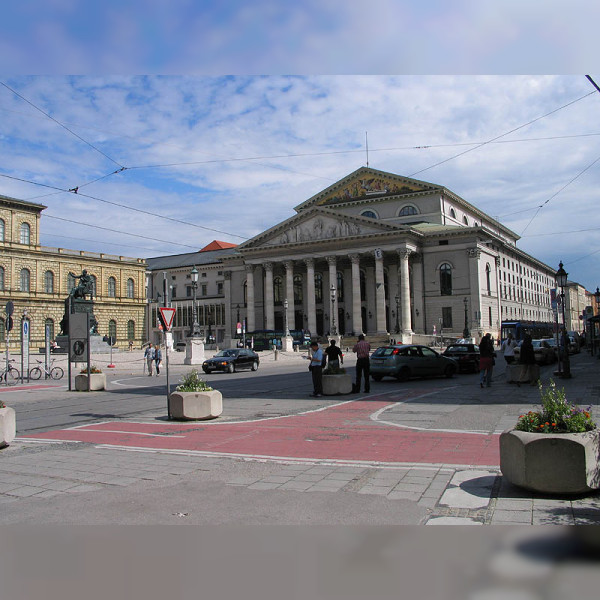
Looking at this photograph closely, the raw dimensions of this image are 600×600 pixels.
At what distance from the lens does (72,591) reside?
13.6 ft

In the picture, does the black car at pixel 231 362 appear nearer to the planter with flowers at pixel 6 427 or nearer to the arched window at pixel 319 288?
the planter with flowers at pixel 6 427

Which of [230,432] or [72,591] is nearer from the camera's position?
[72,591]

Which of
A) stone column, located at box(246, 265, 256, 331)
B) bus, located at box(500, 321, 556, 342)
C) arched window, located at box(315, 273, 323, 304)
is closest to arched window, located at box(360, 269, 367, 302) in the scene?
arched window, located at box(315, 273, 323, 304)

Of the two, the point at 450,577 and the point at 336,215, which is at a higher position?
the point at 336,215

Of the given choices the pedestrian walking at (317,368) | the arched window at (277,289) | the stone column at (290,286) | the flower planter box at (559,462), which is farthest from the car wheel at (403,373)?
the arched window at (277,289)

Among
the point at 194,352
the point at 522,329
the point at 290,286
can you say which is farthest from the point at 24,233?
the point at 522,329

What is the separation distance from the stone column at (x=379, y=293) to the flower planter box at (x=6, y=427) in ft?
220

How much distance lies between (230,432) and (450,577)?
7553 mm

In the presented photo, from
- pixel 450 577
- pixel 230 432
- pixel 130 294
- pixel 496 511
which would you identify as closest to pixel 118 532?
pixel 450 577

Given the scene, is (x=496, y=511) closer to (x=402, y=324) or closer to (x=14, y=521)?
(x=14, y=521)

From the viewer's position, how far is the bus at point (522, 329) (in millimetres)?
66581

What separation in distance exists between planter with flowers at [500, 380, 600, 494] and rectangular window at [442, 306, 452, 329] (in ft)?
241

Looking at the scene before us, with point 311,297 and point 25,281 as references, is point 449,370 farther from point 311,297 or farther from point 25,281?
point 25,281

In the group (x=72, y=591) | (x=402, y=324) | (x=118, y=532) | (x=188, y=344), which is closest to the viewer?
(x=72, y=591)
